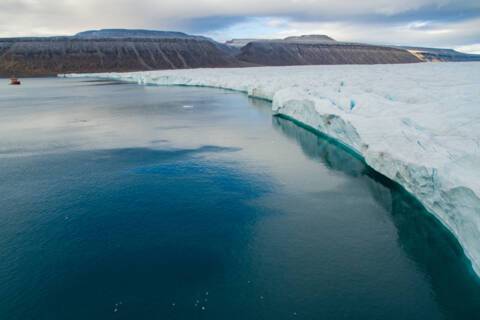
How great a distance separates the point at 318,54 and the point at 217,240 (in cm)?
9669

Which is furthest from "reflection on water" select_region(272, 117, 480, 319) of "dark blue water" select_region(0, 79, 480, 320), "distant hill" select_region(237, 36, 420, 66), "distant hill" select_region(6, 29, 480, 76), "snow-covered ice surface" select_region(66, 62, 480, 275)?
"distant hill" select_region(237, 36, 420, 66)

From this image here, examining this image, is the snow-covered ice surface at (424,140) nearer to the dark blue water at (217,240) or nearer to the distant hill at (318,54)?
the dark blue water at (217,240)

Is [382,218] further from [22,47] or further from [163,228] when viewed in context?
[22,47]

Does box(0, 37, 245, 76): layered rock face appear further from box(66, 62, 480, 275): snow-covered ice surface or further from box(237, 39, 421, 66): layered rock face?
box(66, 62, 480, 275): snow-covered ice surface

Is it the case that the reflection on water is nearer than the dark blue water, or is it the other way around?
the dark blue water

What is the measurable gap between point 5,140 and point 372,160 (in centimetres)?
1379

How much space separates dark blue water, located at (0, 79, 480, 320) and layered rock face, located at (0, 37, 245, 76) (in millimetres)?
66976

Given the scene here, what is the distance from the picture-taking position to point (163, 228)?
6.96m

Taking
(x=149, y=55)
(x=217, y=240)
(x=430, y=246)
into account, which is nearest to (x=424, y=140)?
(x=430, y=246)

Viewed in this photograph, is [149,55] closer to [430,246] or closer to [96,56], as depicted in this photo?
[96,56]

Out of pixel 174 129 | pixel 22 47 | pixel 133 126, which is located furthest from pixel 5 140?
pixel 22 47

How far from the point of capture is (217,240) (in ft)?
21.5

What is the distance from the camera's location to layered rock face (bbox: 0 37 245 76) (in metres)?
70.3

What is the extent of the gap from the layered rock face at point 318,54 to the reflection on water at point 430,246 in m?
85.5
